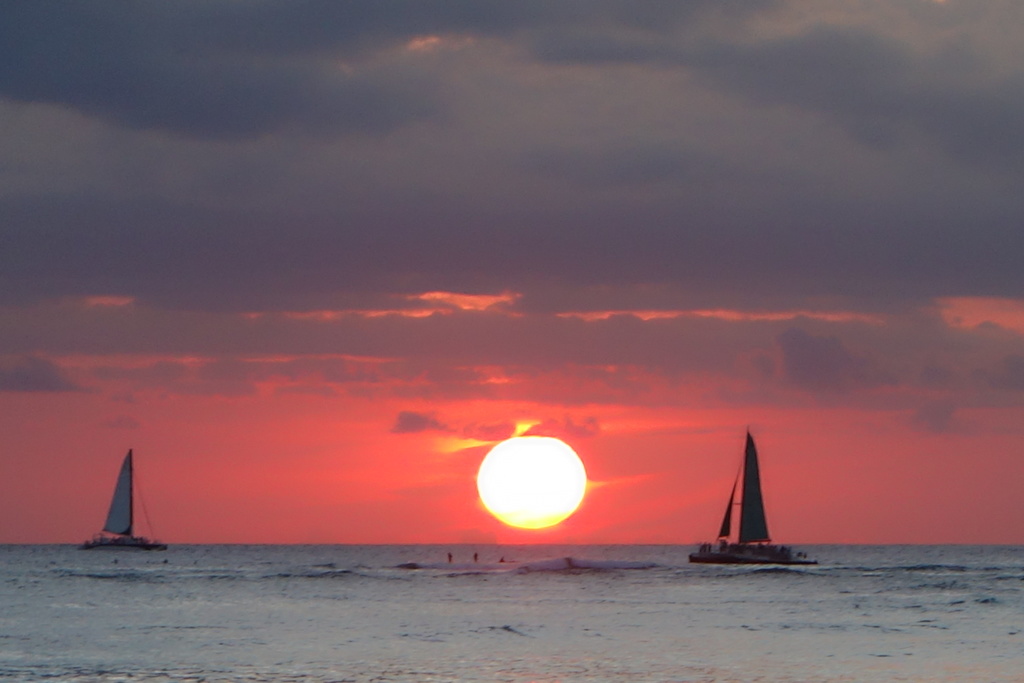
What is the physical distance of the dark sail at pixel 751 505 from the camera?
154125mm

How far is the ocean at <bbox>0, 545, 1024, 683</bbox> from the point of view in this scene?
56.6m

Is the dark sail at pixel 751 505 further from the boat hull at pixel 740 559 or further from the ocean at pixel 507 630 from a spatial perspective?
the ocean at pixel 507 630

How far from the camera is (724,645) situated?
225ft

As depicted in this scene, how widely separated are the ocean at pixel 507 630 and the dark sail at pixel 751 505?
1466cm

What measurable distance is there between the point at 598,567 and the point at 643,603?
90300 millimetres

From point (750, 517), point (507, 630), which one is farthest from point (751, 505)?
point (507, 630)

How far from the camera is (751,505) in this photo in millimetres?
154375

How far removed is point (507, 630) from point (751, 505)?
8112cm

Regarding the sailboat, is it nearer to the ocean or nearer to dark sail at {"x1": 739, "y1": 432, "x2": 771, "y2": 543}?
dark sail at {"x1": 739, "y1": 432, "x2": 771, "y2": 543}

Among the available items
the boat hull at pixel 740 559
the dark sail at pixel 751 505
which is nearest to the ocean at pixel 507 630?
the boat hull at pixel 740 559

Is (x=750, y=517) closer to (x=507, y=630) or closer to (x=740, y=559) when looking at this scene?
(x=740, y=559)

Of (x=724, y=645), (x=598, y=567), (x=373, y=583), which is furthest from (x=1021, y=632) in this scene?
(x=598, y=567)

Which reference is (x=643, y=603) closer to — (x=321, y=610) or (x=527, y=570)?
(x=321, y=610)

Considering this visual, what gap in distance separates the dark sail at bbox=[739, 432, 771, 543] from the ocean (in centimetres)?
1466
